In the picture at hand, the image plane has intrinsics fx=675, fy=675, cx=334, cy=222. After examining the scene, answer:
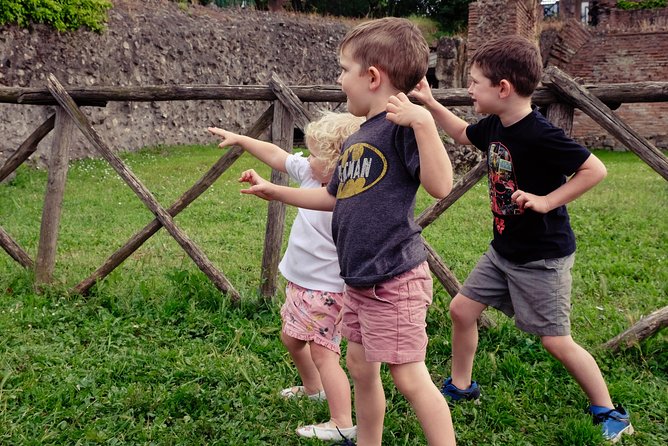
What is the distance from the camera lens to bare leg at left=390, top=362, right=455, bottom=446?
2246 mm

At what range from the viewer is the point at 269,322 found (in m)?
4.06

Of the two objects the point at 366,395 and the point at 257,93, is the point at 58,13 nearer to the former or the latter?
the point at 257,93

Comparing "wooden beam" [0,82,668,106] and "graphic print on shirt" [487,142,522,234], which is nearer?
"graphic print on shirt" [487,142,522,234]

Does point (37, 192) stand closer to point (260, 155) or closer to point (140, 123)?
point (140, 123)

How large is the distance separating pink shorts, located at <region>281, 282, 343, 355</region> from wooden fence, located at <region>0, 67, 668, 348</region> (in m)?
1.05

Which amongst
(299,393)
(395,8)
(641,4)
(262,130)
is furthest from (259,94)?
(395,8)

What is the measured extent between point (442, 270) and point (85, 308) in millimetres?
2272

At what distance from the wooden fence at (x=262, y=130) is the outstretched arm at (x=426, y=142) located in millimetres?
1531

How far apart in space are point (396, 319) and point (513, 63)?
1103 mm

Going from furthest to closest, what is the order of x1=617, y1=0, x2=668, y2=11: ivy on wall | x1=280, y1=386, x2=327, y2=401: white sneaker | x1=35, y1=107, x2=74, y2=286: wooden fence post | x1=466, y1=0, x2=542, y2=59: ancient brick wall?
x1=617, y1=0, x2=668, y2=11: ivy on wall < x1=466, y1=0, x2=542, y2=59: ancient brick wall < x1=35, y1=107, x2=74, y2=286: wooden fence post < x1=280, y1=386, x2=327, y2=401: white sneaker

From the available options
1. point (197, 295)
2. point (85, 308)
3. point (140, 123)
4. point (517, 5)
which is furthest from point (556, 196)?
point (517, 5)

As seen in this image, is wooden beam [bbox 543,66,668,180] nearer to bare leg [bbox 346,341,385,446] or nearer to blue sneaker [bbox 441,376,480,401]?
blue sneaker [bbox 441,376,480,401]

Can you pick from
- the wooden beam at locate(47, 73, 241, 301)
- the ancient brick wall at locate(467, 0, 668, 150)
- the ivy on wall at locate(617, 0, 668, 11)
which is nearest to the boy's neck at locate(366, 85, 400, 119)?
the wooden beam at locate(47, 73, 241, 301)

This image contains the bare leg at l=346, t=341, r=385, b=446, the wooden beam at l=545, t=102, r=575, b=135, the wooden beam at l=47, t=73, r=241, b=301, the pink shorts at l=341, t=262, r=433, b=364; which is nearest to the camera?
the pink shorts at l=341, t=262, r=433, b=364
